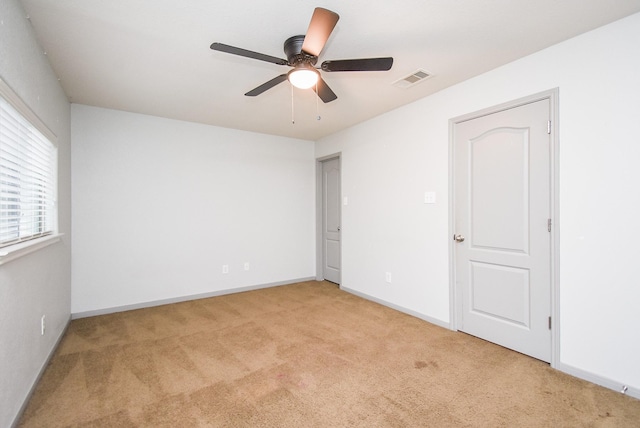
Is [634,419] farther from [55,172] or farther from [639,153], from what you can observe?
[55,172]

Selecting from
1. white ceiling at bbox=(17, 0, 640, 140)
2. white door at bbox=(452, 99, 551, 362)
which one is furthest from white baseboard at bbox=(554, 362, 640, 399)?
white ceiling at bbox=(17, 0, 640, 140)

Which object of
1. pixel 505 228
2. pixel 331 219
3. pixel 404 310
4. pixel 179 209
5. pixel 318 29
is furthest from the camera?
pixel 331 219

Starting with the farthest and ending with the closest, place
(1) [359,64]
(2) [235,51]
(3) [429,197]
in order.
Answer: (3) [429,197], (1) [359,64], (2) [235,51]

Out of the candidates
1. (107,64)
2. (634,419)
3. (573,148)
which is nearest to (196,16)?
(107,64)

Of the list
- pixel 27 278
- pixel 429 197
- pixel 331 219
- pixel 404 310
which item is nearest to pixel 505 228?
pixel 429 197

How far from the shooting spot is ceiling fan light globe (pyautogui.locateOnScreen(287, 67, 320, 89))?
204cm

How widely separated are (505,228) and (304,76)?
7.11ft

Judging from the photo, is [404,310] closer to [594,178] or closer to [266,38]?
[594,178]

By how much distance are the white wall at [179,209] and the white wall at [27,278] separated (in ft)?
1.78

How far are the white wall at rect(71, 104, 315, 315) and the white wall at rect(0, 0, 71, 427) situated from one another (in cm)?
54

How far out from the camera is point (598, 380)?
2.06 metres

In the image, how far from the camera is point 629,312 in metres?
1.94

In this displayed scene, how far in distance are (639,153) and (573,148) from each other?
351mm

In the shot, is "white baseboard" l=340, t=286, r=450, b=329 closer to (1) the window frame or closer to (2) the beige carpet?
(2) the beige carpet
